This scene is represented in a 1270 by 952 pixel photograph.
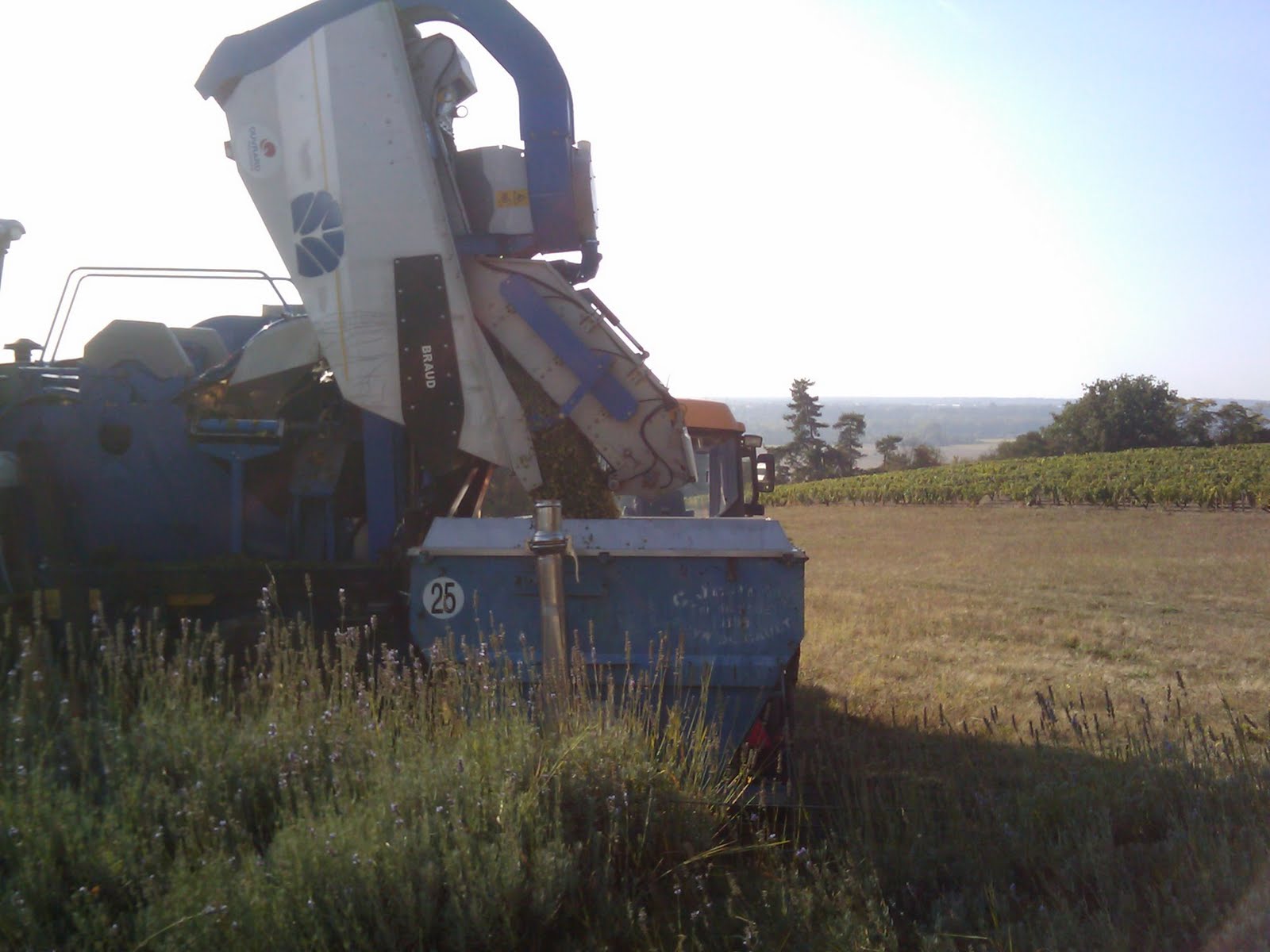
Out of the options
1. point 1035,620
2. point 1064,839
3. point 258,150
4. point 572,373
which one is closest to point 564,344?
point 572,373

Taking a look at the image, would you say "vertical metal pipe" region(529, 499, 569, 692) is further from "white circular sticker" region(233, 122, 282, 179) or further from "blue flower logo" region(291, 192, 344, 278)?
"white circular sticker" region(233, 122, 282, 179)

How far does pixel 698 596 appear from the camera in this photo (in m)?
4.38

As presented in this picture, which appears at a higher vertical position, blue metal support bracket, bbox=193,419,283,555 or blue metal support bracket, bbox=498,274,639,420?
blue metal support bracket, bbox=498,274,639,420

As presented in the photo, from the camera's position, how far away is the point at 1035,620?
1159 centimetres

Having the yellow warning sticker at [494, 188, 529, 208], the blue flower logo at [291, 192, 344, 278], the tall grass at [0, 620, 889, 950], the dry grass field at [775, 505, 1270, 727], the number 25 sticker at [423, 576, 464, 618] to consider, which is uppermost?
the yellow warning sticker at [494, 188, 529, 208]

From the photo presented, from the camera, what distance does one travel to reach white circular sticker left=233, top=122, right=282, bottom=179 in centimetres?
510

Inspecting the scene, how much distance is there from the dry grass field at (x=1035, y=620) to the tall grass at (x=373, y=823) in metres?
2.49

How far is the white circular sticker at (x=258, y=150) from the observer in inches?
201

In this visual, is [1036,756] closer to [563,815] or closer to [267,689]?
[563,815]

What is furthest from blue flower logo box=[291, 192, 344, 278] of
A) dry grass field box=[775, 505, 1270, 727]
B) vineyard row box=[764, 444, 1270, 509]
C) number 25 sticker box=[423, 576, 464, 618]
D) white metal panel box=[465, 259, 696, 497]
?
vineyard row box=[764, 444, 1270, 509]

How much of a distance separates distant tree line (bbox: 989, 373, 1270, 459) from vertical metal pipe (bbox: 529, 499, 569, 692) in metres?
62.4

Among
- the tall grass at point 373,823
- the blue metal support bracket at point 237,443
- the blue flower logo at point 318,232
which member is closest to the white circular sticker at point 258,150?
the blue flower logo at point 318,232

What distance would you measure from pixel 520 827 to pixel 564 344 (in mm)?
2419

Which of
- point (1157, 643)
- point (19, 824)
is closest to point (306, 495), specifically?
point (19, 824)
